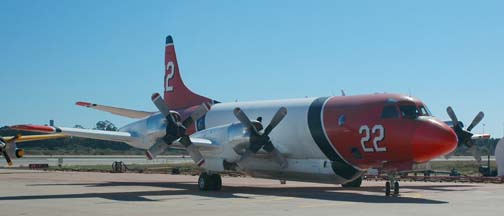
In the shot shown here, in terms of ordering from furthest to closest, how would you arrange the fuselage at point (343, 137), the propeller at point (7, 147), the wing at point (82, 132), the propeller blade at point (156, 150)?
1. the propeller at point (7, 147)
2. the wing at point (82, 132)
3. the propeller blade at point (156, 150)
4. the fuselage at point (343, 137)

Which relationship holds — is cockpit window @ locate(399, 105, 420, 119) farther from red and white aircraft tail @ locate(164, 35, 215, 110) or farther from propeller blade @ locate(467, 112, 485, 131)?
red and white aircraft tail @ locate(164, 35, 215, 110)

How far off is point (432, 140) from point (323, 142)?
4560 millimetres

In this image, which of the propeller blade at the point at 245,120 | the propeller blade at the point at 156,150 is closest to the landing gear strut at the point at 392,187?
the propeller blade at the point at 245,120

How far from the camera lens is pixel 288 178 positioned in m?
26.2

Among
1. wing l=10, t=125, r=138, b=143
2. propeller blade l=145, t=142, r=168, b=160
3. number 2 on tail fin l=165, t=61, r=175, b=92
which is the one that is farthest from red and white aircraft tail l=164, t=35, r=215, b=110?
propeller blade l=145, t=142, r=168, b=160

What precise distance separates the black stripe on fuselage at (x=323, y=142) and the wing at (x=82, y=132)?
28.8 ft

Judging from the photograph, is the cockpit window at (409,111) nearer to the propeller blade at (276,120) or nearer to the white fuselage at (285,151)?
the white fuselage at (285,151)

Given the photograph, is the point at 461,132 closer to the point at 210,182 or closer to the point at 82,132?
the point at 210,182

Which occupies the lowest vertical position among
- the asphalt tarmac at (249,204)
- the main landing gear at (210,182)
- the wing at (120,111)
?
the asphalt tarmac at (249,204)

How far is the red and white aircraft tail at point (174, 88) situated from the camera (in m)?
33.5

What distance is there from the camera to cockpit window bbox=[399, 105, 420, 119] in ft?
74.6

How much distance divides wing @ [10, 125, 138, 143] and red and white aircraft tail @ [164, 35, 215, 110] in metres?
4.36

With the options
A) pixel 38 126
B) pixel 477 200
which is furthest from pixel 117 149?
pixel 477 200

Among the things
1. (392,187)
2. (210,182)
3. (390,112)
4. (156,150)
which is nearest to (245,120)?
(210,182)
